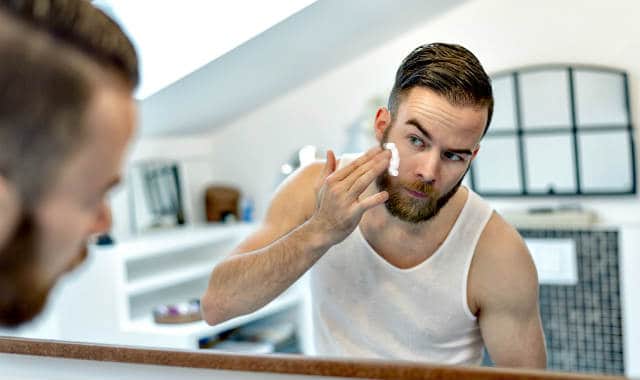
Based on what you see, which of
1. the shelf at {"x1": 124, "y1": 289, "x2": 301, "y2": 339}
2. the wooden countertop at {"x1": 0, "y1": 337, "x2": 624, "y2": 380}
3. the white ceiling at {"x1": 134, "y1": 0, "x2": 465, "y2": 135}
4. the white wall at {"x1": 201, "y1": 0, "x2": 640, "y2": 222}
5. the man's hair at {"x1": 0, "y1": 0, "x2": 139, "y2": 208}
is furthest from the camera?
the shelf at {"x1": 124, "y1": 289, "x2": 301, "y2": 339}

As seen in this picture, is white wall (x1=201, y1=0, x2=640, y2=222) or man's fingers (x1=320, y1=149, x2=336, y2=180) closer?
man's fingers (x1=320, y1=149, x2=336, y2=180)

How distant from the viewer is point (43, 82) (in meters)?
0.31

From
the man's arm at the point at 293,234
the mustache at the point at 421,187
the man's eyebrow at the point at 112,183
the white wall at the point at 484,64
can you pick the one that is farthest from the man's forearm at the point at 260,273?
the man's eyebrow at the point at 112,183

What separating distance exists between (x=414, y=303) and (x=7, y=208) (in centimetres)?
56

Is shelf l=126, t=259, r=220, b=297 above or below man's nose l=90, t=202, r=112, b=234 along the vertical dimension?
below

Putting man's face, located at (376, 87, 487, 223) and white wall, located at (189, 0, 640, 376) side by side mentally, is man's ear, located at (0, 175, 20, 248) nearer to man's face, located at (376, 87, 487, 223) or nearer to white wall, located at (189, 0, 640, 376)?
man's face, located at (376, 87, 487, 223)

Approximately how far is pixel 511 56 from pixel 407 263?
2.07ft

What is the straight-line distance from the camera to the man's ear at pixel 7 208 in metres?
0.32

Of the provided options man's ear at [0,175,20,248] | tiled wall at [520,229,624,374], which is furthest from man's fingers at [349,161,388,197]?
tiled wall at [520,229,624,374]

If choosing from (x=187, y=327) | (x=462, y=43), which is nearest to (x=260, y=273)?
(x=462, y=43)

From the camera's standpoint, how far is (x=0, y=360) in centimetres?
77

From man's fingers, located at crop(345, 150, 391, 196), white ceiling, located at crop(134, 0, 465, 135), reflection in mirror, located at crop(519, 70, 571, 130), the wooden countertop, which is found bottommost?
the wooden countertop

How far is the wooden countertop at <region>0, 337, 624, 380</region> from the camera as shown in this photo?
1.94 feet

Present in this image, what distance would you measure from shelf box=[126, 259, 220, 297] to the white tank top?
79cm
